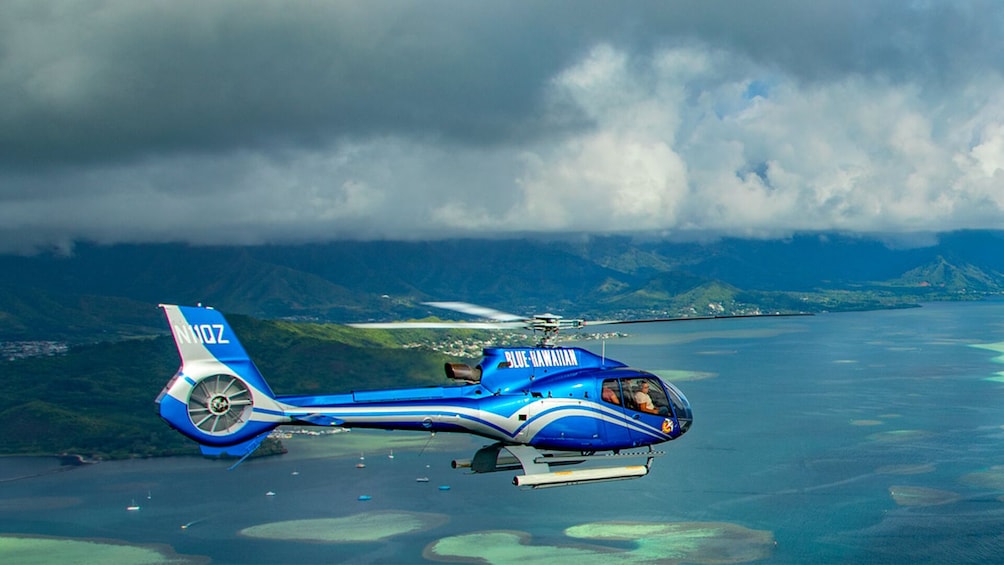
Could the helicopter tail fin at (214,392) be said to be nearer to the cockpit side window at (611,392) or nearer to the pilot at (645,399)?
the cockpit side window at (611,392)

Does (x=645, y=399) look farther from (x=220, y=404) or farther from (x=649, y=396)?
(x=220, y=404)

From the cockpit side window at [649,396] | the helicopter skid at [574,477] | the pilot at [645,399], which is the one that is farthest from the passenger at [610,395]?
the helicopter skid at [574,477]

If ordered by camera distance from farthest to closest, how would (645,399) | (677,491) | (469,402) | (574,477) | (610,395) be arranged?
(677,491), (645,399), (610,395), (469,402), (574,477)

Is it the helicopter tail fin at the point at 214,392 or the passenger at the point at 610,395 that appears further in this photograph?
the passenger at the point at 610,395

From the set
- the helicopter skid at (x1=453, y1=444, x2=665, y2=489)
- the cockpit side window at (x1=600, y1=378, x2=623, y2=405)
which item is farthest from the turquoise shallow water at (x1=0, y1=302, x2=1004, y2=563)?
the cockpit side window at (x1=600, y1=378, x2=623, y2=405)

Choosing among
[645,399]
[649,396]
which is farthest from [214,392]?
[649,396]

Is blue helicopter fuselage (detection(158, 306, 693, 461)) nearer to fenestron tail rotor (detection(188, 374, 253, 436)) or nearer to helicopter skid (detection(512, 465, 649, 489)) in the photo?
fenestron tail rotor (detection(188, 374, 253, 436))
